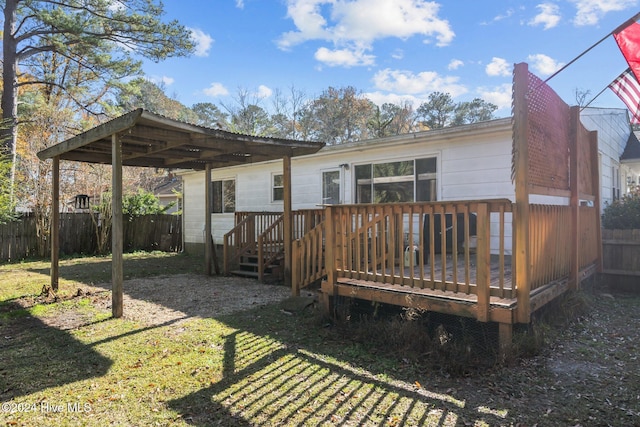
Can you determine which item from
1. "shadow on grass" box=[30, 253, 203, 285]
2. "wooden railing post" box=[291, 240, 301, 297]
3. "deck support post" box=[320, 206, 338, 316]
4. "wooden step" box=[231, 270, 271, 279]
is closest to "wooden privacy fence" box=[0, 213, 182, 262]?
"shadow on grass" box=[30, 253, 203, 285]

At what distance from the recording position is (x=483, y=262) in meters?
3.53

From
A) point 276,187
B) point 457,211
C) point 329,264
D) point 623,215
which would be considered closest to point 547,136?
point 457,211

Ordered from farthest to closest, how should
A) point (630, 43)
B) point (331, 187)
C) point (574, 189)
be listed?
1. point (331, 187)
2. point (630, 43)
3. point (574, 189)

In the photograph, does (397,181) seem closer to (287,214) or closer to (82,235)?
(287,214)

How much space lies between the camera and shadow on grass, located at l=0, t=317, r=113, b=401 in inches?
124

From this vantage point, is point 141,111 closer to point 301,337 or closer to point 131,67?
point 301,337

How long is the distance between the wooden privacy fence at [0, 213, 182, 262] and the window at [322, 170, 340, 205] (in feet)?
25.3

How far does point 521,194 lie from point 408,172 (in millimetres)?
4711

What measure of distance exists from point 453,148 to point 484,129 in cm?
74

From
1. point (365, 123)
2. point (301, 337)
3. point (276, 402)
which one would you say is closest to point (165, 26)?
point (301, 337)

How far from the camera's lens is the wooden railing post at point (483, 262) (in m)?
3.52

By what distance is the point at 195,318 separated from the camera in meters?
5.13

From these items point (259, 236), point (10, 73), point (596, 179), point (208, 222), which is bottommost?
point (259, 236)

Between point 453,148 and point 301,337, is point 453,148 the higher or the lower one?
the higher one
